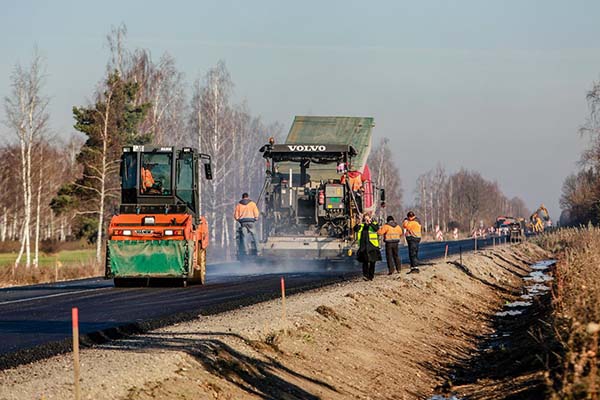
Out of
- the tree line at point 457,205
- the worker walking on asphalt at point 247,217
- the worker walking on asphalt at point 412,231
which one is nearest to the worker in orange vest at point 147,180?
the worker walking on asphalt at point 247,217

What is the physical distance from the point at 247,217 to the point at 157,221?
705cm

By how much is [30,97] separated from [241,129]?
120ft

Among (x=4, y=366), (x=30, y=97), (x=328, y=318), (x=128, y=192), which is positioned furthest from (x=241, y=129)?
(x=4, y=366)

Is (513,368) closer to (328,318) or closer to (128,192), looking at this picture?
(328,318)

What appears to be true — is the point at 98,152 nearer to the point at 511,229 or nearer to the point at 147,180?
the point at 147,180

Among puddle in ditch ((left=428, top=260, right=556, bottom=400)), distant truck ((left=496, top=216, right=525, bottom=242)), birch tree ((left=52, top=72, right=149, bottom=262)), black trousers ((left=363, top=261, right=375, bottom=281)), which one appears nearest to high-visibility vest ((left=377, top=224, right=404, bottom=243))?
black trousers ((left=363, top=261, right=375, bottom=281))

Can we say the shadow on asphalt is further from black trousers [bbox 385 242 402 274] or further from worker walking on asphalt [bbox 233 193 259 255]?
worker walking on asphalt [bbox 233 193 259 255]

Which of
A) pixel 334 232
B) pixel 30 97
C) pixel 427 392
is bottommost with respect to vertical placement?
pixel 427 392

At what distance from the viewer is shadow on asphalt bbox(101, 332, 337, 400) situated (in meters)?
12.3

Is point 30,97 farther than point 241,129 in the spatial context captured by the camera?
No

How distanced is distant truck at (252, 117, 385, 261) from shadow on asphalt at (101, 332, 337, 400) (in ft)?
53.6

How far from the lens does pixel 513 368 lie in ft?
50.3

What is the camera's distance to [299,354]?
14844mm

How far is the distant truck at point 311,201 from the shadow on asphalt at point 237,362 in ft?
53.6
